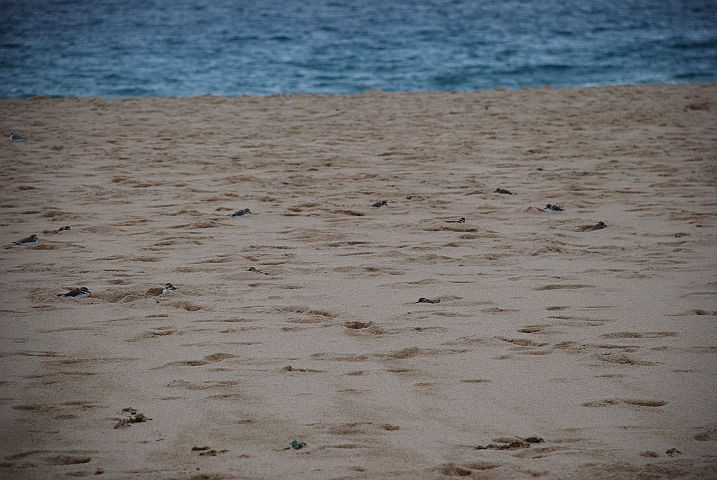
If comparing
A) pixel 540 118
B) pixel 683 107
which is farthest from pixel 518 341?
pixel 683 107

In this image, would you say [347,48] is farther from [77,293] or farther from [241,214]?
[77,293]

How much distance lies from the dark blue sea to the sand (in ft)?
26.9

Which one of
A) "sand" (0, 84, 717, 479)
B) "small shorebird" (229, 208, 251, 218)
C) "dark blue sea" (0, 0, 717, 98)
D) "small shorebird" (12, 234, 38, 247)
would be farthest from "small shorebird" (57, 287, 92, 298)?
"dark blue sea" (0, 0, 717, 98)

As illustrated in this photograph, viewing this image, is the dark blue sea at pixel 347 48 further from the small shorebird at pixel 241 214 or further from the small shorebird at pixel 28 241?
the small shorebird at pixel 28 241

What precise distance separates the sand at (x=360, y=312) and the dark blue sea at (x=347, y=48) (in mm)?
8198

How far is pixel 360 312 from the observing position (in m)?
3.53

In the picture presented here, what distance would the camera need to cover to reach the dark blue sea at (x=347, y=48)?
15.5 meters

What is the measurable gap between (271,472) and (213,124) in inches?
305

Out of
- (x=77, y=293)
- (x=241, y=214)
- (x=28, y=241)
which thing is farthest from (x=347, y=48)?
(x=77, y=293)

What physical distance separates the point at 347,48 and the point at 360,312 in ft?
59.3

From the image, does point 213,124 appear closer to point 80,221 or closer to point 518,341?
point 80,221

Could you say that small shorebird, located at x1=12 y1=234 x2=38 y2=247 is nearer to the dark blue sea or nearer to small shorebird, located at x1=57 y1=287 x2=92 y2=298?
small shorebird, located at x1=57 y1=287 x2=92 y2=298

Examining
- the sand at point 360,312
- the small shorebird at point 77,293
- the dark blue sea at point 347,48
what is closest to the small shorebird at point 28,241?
the sand at point 360,312

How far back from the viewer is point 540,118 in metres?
9.49
